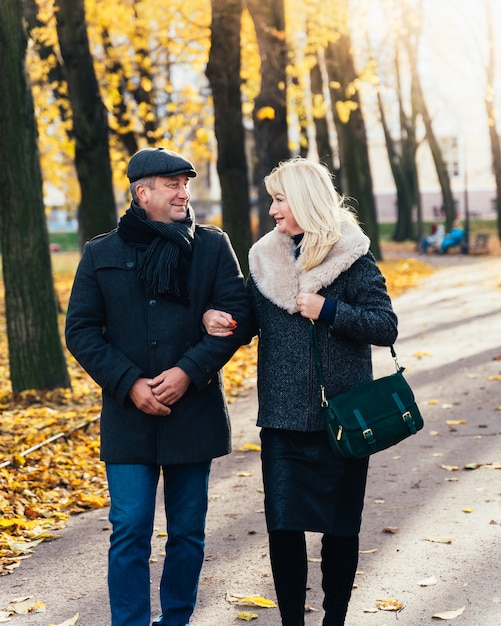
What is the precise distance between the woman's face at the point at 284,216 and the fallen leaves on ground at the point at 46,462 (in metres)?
2.54

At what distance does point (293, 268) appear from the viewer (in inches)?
166

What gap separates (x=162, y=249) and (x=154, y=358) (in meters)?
0.44

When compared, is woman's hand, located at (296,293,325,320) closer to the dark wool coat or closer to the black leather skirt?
the dark wool coat

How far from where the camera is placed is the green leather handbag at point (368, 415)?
4.07 meters

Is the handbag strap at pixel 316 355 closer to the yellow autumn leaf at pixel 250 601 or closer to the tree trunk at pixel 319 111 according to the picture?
the yellow autumn leaf at pixel 250 601

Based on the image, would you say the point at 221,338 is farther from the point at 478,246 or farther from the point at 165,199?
the point at 478,246

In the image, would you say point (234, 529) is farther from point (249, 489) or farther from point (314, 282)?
point (314, 282)

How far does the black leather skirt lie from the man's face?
0.97 meters

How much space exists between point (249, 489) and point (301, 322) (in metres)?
3.01

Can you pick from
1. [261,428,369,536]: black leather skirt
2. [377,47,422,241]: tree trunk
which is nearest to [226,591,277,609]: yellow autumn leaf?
[261,428,369,536]: black leather skirt

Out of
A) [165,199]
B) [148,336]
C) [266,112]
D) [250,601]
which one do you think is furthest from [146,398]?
[266,112]

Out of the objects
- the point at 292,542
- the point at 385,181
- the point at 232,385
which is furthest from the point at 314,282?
the point at 385,181

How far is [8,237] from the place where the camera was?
33.0 ft

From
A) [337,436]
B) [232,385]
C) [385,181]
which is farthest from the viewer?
[385,181]
